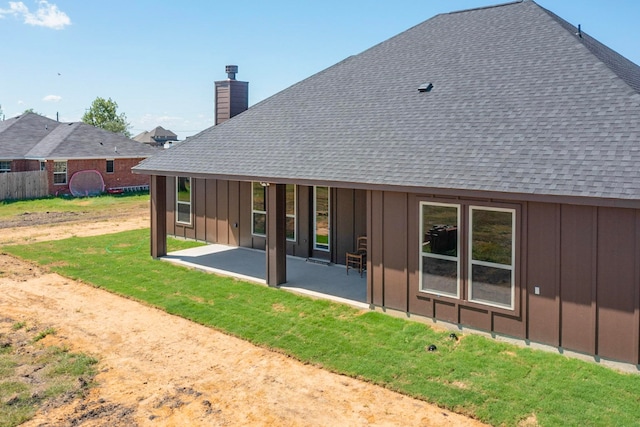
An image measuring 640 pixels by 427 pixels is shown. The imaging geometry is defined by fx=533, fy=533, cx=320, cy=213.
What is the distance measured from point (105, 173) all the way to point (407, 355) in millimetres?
31160

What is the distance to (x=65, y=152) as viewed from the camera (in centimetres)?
3284

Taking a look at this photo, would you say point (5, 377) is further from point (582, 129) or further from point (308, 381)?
point (582, 129)

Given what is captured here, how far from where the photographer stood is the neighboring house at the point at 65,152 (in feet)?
107

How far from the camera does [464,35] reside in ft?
45.2

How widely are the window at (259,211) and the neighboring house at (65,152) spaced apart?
2116cm

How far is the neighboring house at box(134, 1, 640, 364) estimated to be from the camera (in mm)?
7941

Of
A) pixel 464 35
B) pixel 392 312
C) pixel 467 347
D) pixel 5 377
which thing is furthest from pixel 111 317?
pixel 464 35

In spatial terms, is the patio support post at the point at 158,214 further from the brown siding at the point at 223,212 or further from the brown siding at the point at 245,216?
the brown siding at the point at 245,216

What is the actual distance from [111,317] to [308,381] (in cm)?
498

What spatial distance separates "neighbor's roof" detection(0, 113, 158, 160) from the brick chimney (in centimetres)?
1706

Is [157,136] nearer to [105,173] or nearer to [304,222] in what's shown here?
[105,173]

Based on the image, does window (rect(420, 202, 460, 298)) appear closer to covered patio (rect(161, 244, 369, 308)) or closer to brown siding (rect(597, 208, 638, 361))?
covered patio (rect(161, 244, 369, 308))

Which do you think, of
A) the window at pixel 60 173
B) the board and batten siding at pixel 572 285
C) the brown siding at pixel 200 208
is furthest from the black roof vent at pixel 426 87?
the window at pixel 60 173

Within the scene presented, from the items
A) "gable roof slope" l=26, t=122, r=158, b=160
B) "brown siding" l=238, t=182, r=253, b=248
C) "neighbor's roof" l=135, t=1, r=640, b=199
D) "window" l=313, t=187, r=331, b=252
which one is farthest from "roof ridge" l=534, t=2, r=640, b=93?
"gable roof slope" l=26, t=122, r=158, b=160
